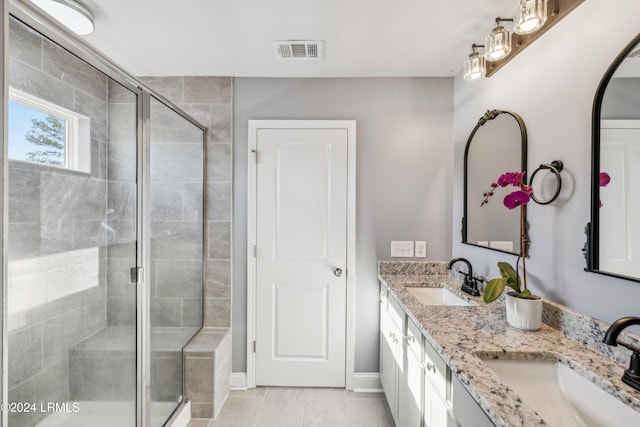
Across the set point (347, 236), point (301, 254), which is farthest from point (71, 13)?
point (347, 236)

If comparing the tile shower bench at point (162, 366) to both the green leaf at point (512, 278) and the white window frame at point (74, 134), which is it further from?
the green leaf at point (512, 278)

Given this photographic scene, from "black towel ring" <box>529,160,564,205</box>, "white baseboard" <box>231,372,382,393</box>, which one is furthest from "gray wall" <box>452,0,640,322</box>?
"white baseboard" <box>231,372,382,393</box>

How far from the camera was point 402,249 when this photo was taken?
2359mm

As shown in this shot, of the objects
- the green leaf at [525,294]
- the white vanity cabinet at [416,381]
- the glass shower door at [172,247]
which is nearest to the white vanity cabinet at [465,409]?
the white vanity cabinet at [416,381]

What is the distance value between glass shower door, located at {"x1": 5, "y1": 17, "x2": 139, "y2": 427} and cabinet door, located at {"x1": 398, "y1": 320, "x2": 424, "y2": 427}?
4.71 ft

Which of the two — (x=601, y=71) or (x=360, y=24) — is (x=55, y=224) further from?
(x=601, y=71)

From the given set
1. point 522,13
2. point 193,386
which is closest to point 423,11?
point 522,13

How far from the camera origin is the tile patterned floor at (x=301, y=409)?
199cm

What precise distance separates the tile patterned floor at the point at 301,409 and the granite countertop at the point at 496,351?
3.23ft

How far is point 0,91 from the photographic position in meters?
0.86

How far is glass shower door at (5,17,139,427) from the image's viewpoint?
109 cm

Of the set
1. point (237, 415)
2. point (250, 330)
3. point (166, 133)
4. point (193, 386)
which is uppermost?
point (166, 133)

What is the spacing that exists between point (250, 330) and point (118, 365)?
0.98 meters

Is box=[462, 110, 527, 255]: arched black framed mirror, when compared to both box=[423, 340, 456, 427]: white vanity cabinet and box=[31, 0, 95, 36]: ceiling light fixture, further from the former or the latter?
box=[31, 0, 95, 36]: ceiling light fixture
